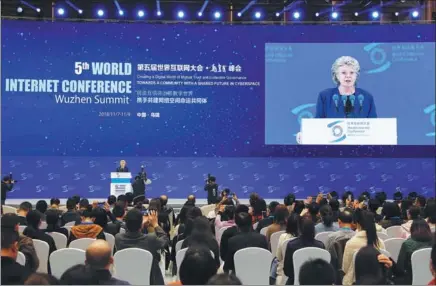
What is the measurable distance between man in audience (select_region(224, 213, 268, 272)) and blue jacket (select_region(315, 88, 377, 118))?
9307mm

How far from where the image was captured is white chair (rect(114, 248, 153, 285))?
4.18m

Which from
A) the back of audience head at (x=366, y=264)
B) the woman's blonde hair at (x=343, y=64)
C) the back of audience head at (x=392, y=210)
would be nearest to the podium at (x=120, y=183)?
the woman's blonde hair at (x=343, y=64)

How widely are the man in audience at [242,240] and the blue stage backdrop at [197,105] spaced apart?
9209 millimetres

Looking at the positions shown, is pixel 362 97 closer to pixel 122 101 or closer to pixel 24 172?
pixel 122 101

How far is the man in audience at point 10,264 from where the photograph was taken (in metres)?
2.99

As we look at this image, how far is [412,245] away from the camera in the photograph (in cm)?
418

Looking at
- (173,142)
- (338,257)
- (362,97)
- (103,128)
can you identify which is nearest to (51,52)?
(103,128)

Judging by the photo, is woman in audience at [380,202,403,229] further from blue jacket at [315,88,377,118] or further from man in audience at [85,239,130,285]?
blue jacket at [315,88,377,118]

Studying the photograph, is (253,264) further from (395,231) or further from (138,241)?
(395,231)

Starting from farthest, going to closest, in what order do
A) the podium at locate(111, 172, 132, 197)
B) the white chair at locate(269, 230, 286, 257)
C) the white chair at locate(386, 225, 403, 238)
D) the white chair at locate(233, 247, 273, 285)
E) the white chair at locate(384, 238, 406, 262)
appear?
Result: the podium at locate(111, 172, 132, 197) < the white chair at locate(386, 225, 403, 238) < the white chair at locate(269, 230, 286, 257) < the white chair at locate(384, 238, 406, 262) < the white chair at locate(233, 247, 273, 285)

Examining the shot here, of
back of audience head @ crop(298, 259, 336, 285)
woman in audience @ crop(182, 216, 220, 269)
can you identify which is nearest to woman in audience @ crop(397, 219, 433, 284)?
woman in audience @ crop(182, 216, 220, 269)

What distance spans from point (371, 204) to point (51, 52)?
9.98 metres

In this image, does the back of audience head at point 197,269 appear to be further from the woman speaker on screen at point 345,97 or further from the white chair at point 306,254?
the woman speaker on screen at point 345,97

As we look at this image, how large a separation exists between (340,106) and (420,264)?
9980 mm
